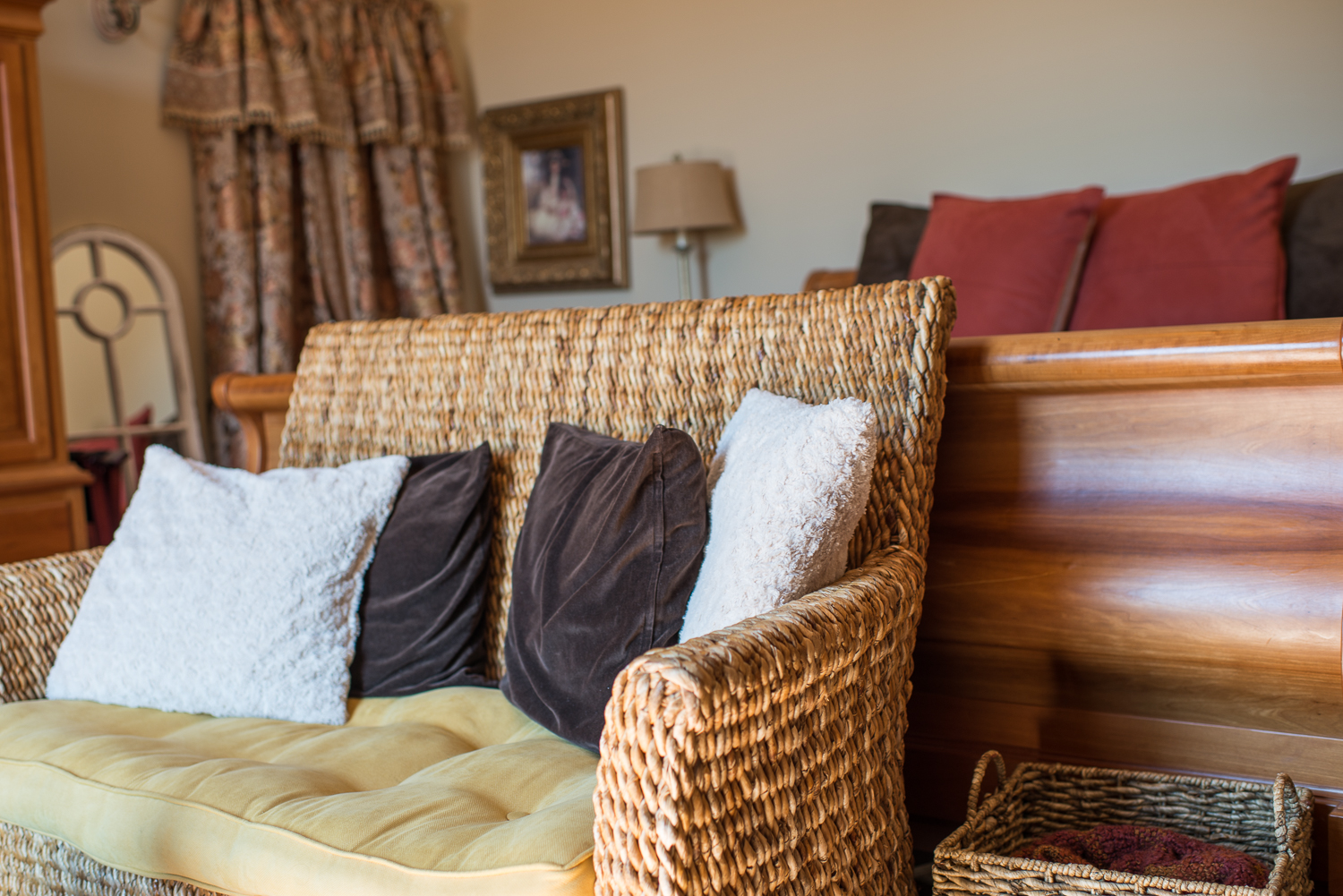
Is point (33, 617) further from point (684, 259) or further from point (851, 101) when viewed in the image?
point (851, 101)

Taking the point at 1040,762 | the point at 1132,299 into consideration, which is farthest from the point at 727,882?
the point at 1132,299

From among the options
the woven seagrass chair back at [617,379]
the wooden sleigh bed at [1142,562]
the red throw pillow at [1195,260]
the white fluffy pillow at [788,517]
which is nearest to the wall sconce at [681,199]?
the red throw pillow at [1195,260]

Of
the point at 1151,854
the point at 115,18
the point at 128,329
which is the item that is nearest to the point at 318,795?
the point at 1151,854

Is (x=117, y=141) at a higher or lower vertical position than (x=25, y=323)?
higher

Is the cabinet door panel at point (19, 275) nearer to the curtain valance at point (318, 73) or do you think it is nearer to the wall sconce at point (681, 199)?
the curtain valance at point (318, 73)

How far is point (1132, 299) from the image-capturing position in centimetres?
250

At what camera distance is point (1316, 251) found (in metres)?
2.39

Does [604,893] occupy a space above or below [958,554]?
below

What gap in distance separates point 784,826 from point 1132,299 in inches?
74.1

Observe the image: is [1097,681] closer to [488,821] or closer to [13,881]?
[488,821]

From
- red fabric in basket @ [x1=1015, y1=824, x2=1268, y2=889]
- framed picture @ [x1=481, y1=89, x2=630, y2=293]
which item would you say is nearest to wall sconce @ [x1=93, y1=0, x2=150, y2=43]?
framed picture @ [x1=481, y1=89, x2=630, y2=293]

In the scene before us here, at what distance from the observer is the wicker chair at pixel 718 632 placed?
914mm

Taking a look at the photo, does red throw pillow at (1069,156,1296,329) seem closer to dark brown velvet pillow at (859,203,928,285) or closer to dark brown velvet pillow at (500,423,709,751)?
dark brown velvet pillow at (859,203,928,285)

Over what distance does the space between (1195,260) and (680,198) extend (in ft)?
5.85
